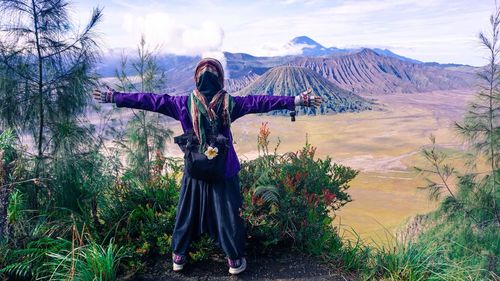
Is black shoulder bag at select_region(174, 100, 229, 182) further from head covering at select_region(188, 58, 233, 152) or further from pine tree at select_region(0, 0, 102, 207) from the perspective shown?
pine tree at select_region(0, 0, 102, 207)

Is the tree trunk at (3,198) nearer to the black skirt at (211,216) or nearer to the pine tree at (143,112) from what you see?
the black skirt at (211,216)

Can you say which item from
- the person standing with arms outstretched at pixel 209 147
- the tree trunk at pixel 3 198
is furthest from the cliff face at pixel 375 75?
the tree trunk at pixel 3 198

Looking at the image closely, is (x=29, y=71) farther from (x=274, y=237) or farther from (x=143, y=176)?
(x=274, y=237)

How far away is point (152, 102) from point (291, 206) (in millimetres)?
1450

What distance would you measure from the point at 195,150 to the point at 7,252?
143 centimetres

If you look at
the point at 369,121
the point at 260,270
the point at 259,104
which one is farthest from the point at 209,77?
the point at 369,121

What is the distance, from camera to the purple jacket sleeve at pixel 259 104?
9.52ft

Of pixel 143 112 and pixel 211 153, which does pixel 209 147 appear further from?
pixel 143 112

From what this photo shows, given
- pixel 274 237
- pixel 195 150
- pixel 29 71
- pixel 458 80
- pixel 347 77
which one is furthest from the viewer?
pixel 458 80

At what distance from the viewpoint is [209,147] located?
2748mm

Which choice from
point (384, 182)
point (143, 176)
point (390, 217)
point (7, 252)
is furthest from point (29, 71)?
point (384, 182)

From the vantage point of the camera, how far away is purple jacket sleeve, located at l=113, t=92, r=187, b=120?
9.37ft

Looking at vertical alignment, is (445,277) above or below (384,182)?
above

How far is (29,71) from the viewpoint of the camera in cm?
375
